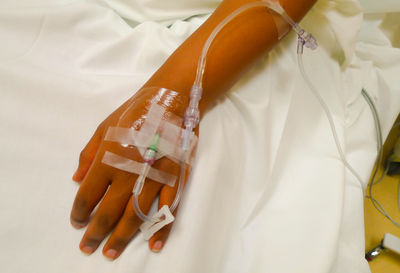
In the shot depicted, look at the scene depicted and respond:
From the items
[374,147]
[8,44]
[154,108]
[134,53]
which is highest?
[8,44]

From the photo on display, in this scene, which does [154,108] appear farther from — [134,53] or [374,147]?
[374,147]

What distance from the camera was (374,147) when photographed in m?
0.69

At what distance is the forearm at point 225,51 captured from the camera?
56 centimetres

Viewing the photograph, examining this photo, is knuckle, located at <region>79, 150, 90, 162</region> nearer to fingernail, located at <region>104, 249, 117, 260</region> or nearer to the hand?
the hand

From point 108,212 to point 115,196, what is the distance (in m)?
0.03

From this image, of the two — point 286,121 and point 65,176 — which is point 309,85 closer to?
point 286,121

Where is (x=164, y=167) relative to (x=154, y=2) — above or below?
below

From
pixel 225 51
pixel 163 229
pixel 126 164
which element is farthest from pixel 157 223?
pixel 225 51

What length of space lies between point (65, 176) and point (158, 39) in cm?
41

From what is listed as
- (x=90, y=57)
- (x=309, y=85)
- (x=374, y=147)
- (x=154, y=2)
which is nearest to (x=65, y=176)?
(x=90, y=57)

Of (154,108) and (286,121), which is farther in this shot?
(286,121)

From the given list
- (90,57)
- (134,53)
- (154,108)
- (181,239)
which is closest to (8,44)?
(90,57)

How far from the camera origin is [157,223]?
0.46 m

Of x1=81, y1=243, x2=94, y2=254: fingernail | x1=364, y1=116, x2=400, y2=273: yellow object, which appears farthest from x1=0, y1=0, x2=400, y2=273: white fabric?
x1=364, y1=116, x2=400, y2=273: yellow object
